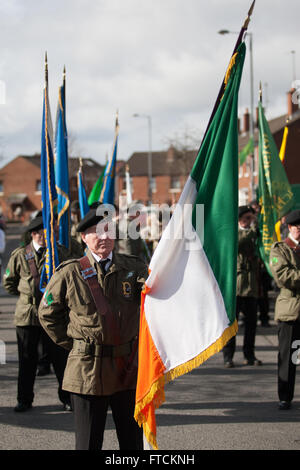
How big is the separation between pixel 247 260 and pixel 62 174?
301 centimetres

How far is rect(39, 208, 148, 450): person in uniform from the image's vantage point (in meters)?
3.98

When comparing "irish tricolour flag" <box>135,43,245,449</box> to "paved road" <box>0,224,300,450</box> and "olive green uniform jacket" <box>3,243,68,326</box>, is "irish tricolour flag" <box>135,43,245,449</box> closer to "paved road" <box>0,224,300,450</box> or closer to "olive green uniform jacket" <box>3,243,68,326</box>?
"paved road" <box>0,224,300,450</box>

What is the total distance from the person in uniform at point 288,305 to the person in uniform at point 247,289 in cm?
182

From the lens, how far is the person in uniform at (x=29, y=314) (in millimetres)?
6266

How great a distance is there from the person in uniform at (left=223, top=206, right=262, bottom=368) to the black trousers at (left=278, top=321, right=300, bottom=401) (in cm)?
179

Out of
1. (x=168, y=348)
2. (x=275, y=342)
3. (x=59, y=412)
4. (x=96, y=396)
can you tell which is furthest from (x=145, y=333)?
(x=275, y=342)

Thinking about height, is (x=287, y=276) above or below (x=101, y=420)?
above

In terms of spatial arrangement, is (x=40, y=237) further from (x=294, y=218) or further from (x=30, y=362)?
(x=294, y=218)

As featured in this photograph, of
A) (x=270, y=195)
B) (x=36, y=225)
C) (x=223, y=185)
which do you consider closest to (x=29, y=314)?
(x=36, y=225)

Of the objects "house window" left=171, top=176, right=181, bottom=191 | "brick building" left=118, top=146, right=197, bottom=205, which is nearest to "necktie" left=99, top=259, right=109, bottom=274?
"brick building" left=118, top=146, right=197, bottom=205

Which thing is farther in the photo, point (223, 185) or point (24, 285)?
point (24, 285)

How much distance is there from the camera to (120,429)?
4.09 metres

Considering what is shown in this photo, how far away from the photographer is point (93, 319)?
3.99 m

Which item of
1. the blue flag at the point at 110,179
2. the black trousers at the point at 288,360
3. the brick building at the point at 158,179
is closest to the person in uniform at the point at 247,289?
the black trousers at the point at 288,360
